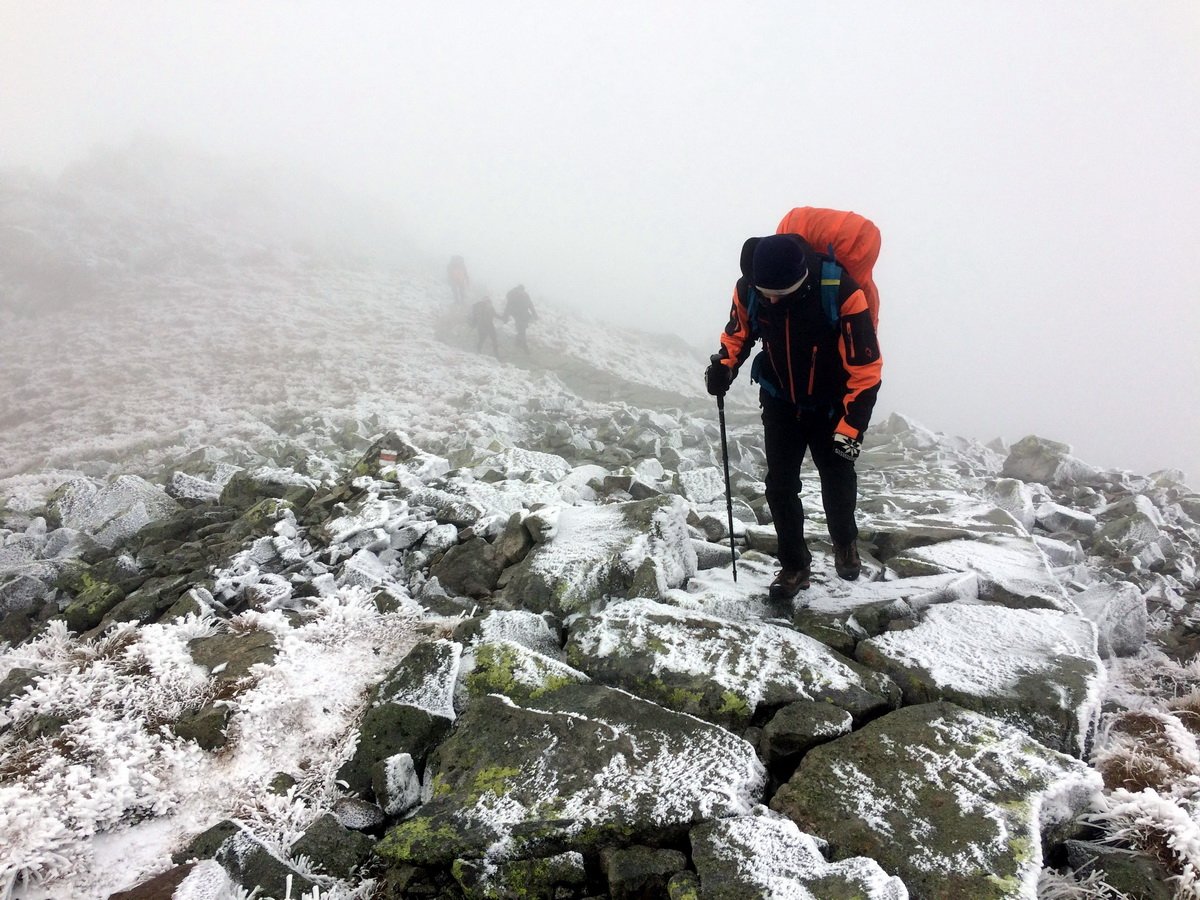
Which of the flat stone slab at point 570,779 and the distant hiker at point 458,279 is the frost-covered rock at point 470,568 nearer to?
the flat stone slab at point 570,779

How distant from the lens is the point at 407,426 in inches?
614

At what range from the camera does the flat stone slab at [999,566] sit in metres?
5.29

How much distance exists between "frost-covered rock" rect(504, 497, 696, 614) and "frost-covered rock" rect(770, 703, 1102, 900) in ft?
7.49

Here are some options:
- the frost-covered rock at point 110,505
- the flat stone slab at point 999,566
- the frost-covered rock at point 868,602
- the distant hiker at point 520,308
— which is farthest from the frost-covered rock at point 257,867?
the distant hiker at point 520,308

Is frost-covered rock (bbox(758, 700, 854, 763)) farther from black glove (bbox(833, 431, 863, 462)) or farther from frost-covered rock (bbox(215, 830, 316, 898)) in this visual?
frost-covered rock (bbox(215, 830, 316, 898))

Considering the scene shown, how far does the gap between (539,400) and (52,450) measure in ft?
39.8

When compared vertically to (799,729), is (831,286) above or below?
above

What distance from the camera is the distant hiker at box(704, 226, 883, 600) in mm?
4277

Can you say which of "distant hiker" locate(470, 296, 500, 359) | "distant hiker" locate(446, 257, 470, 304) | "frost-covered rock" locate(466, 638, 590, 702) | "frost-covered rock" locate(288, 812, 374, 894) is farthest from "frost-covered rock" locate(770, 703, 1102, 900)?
"distant hiker" locate(446, 257, 470, 304)

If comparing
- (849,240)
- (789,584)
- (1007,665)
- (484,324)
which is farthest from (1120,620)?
(484,324)

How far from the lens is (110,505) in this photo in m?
8.47

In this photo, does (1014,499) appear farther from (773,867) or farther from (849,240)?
(773,867)

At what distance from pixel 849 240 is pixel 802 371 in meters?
1.04

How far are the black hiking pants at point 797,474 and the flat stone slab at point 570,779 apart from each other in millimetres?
2306
